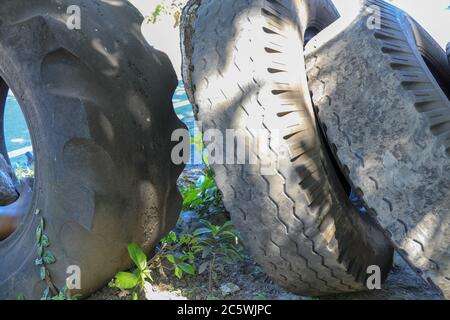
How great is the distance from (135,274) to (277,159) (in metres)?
0.81

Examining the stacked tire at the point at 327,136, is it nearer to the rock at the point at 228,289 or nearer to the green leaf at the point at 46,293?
the rock at the point at 228,289

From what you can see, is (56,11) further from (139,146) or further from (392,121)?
(392,121)

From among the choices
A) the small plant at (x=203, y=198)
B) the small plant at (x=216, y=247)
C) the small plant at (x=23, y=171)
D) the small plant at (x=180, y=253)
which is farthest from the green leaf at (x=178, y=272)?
the small plant at (x=23, y=171)

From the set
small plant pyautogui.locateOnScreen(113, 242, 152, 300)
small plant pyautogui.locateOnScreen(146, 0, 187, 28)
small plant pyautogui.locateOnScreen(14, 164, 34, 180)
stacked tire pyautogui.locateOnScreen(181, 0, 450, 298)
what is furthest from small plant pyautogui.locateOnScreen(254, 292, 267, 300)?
small plant pyautogui.locateOnScreen(146, 0, 187, 28)

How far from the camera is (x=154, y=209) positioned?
2.29 meters

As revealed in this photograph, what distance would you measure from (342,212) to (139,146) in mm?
845

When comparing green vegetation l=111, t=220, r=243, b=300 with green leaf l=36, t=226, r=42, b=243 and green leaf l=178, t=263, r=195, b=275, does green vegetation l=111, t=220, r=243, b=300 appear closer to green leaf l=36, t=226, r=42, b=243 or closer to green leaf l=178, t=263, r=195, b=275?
green leaf l=178, t=263, r=195, b=275

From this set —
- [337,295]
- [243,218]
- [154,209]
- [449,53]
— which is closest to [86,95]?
[154,209]

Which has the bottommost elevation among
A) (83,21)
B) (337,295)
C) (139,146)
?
(337,295)

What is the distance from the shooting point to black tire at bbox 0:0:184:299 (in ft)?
6.67
